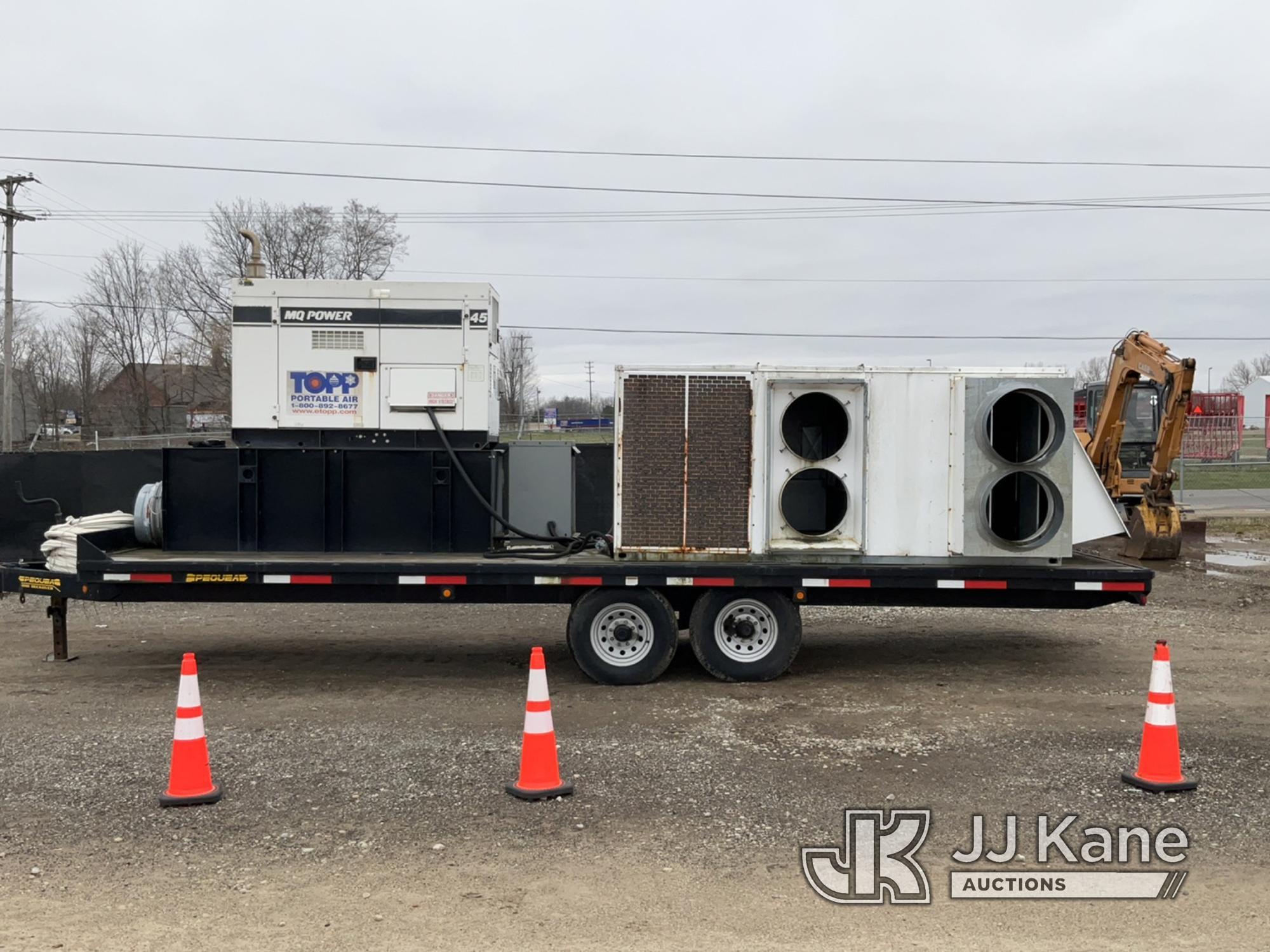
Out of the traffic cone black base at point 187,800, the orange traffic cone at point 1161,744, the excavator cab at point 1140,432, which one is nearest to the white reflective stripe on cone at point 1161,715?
the orange traffic cone at point 1161,744

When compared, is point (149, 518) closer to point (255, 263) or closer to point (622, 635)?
point (255, 263)

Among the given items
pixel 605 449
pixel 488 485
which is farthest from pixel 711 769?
pixel 605 449

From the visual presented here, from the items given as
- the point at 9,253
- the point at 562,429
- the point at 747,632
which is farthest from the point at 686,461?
the point at 9,253

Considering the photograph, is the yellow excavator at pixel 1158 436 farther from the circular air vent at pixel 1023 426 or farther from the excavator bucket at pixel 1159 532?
the circular air vent at pixel 1023 426

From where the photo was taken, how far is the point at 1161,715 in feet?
20.2

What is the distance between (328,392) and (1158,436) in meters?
12.8

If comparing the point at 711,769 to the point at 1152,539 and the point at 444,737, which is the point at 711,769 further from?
the point at 1152,539

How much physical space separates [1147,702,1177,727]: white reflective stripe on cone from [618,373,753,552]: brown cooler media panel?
344cm

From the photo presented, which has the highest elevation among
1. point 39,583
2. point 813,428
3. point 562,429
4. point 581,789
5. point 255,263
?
point 255,263

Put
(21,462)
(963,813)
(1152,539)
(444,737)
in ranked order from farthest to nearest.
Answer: (1152,539), (21,462), (444,737), (963,813)

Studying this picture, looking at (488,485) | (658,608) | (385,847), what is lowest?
(385,847)

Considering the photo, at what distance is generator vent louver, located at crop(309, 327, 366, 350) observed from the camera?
9.92m

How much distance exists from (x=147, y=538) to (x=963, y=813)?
7.22 meters

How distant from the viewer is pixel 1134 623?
464 inches
